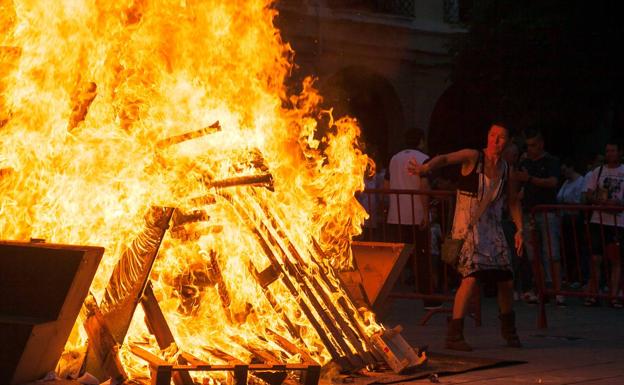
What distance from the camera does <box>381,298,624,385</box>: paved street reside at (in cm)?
884

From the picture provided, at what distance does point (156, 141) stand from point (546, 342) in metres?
4.15

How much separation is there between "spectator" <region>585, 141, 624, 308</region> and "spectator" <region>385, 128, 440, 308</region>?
1.71m

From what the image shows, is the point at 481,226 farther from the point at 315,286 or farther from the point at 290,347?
the point at 290,347

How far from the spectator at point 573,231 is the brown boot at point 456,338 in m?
3.97

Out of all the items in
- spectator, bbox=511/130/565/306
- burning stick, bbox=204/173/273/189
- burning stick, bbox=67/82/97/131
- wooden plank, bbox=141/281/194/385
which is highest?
spectator, bbox=511/130/565/306

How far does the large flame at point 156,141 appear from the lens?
28.1 ft

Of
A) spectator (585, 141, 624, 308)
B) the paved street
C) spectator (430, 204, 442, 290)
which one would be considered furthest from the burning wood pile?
spectator (585, 141, 624, 308)

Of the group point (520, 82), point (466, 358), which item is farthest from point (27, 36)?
point (520, 82)

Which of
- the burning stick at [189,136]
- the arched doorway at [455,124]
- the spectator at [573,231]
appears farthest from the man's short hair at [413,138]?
the arched doorway at [455,124]

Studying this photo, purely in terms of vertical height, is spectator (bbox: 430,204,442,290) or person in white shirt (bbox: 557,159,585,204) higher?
person in white shirt (bbox: 557,159,585,204)

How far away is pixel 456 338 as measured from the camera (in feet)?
33.5

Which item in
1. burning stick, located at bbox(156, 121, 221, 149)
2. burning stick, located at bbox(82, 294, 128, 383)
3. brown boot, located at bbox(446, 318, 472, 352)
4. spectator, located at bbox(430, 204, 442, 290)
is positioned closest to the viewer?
burning stick, located at bbox(82, 294, 128, 383)

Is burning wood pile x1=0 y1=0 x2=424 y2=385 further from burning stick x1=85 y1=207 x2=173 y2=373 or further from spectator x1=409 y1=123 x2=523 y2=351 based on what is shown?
spectator x1=409 y1=123 x2=523 y2=351

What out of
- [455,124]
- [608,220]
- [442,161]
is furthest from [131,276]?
[455,124]
